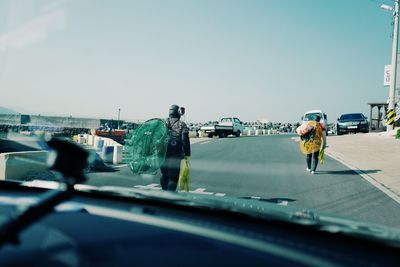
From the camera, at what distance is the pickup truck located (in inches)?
1415

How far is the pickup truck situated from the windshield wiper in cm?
3451

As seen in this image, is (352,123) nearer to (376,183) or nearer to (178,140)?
(376,183)

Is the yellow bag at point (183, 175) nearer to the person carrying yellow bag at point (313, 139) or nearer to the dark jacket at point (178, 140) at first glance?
the dark jacket at point (178, 140)

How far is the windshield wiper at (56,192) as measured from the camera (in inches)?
46.4

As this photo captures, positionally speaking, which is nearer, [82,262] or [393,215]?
[82,262]

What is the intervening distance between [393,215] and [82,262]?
6.36m

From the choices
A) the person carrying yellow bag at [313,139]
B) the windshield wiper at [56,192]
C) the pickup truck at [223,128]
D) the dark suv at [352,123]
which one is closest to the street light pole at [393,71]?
the dark suv at [352,123]

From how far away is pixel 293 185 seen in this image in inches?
362

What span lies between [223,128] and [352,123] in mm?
12016

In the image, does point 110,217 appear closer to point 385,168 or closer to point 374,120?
point 385,168

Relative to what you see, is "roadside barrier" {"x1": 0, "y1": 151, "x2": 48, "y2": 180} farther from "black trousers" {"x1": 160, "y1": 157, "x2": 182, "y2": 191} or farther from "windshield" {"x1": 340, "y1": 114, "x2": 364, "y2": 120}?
"windshield" {"x1": 340, "y1": 114, "x2": 364, "y2": 120}

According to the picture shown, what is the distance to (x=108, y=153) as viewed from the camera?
13906mm

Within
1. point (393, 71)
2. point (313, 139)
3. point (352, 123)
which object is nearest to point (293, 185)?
point (313, 139)

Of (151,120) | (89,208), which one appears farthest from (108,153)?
(89,208)
